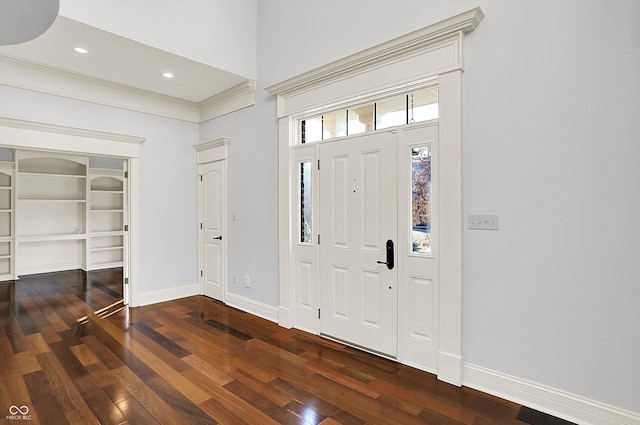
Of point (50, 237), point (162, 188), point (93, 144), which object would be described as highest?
point (93, 144)

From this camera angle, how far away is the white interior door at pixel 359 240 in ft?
10.5

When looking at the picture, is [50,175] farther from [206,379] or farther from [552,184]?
[552,184]

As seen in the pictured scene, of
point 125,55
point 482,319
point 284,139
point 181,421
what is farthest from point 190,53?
point 482,319

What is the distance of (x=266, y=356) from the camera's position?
328 centimetres

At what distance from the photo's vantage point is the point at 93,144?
4.53 metres

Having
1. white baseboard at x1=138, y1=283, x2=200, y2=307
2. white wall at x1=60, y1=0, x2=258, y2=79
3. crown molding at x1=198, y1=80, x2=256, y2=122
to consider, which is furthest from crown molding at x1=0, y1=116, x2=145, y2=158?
white baseboard at x1=138, y1=283, x2=200, y2=307

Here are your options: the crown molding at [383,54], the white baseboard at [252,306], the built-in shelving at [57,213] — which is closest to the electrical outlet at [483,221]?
the crown molding at [383,54]

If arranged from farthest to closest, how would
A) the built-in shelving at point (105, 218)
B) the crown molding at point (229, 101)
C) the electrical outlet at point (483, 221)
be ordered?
1. the built-in shelving at point (105, 218)
2. the crown molding at point (229, 101)
3. the electrical outlet at point (483, 221)

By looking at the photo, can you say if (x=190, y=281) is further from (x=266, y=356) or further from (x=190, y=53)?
(x=190, y=53)

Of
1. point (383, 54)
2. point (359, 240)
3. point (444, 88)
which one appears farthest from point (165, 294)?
point (444, 88)

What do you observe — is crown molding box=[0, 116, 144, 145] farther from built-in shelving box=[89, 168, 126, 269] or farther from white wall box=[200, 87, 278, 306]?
built-in shelving box=[89, 168, 126, 269]

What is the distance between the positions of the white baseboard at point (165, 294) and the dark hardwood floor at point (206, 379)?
1.72ft

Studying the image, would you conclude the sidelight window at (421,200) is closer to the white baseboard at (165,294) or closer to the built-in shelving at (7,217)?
the white baseboard at (165,294)

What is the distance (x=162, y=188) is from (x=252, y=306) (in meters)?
2.20
